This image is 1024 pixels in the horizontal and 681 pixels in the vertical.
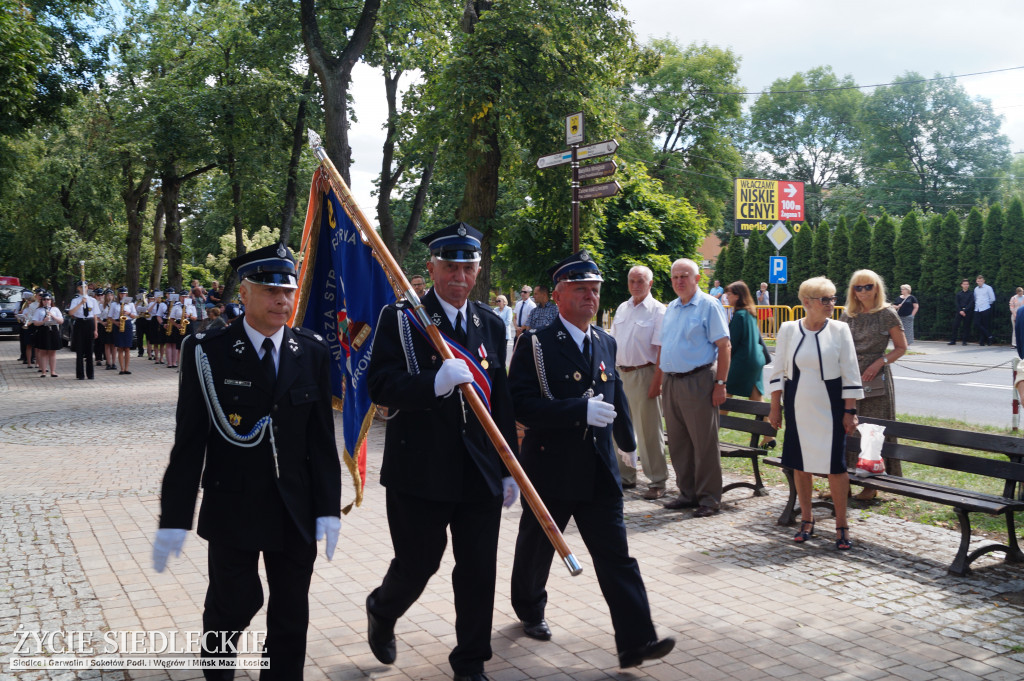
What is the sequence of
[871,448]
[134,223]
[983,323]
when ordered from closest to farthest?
[871,448], [983,323], [134,223]

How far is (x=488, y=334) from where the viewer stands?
15.3ft

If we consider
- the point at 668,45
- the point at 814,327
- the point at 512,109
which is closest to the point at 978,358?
the point at 512,109

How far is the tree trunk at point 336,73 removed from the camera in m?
16.1

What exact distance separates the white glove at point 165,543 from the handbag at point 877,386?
6499 millimetres

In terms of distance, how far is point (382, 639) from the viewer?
4.55m

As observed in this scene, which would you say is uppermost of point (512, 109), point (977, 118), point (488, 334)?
point (977, 118)

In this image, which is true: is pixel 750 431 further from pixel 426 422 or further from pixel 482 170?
pixel 482 170

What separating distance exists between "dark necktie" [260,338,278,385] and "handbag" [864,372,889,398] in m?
6.11

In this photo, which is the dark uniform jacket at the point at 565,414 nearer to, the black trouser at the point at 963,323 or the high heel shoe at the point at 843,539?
the high heel shoe at the point at 843,539

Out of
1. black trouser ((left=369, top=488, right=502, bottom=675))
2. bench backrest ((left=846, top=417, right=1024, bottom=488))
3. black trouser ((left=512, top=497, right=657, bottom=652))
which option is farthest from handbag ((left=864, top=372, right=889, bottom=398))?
black trouser ((left=369, top=488, right=502, bottom=675))

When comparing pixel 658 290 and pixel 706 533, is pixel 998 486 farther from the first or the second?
pixel 658 290

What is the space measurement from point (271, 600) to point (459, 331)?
1.52 m

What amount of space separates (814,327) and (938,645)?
2.76 metres

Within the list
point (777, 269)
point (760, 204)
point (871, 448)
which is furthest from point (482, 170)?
point (760, 204)
